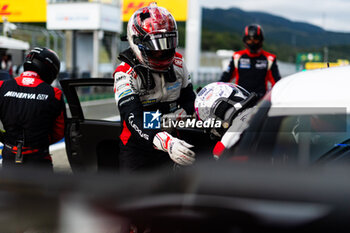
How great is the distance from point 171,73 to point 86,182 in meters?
2.34

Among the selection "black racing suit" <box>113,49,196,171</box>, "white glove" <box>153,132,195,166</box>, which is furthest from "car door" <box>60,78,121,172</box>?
"white glove" <box>153,132,195,166</box>

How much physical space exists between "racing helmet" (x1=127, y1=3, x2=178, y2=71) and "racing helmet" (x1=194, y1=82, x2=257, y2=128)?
0.61m

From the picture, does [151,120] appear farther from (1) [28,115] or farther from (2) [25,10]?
(2) [25,10]

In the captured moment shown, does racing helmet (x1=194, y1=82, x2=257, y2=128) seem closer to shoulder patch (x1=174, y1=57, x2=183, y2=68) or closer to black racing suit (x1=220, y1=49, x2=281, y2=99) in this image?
shoulder patch (x1=174, y1=57, x2=183, y2=68)

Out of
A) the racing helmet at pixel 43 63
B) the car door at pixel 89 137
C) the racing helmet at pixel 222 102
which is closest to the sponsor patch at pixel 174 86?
the car door at pixel 89 137

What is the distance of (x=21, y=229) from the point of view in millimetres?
812

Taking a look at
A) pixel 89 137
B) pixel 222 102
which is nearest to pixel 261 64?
pixel 89 137

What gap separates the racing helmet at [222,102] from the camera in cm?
207

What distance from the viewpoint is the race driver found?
2.71 metres

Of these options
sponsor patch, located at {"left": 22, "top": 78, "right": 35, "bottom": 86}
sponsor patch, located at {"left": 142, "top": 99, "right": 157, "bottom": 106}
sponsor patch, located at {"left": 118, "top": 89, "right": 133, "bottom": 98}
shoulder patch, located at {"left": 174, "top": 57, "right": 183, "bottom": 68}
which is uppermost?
shoulder patch, located at {"left": 174, "top": 57, "right": 183, "bottom": 68}

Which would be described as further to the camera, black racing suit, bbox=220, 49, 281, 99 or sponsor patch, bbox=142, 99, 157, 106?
black racing suit, bbox=220, 49, 281, 99

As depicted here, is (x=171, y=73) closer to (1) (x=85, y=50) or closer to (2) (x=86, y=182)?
(2) (x=86, y=182)

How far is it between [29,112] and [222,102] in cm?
189

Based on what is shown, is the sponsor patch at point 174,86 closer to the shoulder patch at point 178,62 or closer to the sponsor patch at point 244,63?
the shoulder patch at point 178,62
